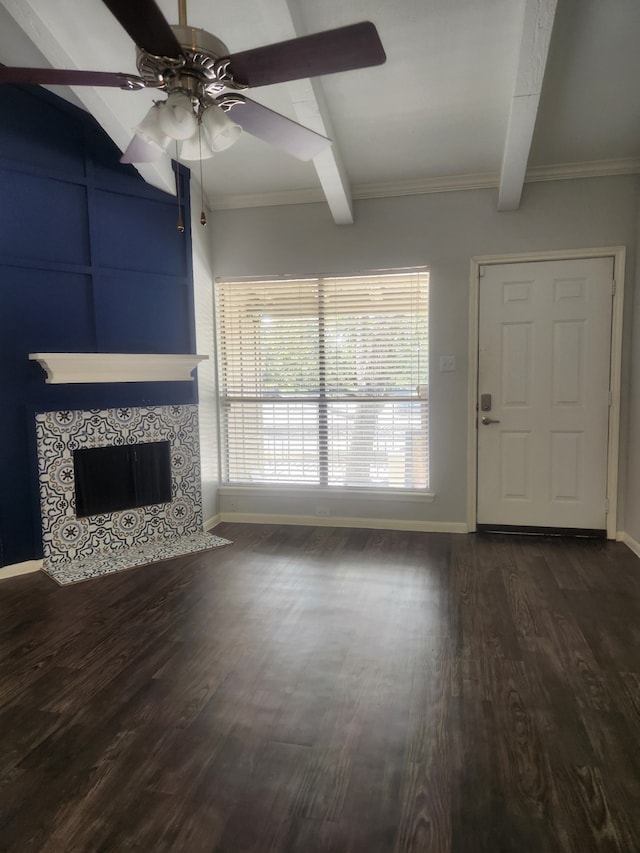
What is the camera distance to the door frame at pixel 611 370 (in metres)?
3.75

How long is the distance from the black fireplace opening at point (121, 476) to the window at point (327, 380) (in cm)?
78

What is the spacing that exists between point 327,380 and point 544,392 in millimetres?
1673

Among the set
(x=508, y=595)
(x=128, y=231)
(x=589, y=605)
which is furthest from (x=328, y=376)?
(x=589, y=605)

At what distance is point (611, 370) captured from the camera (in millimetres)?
3814

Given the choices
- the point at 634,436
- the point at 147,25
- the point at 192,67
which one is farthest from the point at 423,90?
the point at 634,436

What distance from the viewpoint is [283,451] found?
4500 mm

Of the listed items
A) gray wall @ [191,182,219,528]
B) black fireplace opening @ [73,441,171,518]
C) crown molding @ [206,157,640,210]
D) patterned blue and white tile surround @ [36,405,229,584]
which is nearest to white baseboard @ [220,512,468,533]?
gray wall @ [191,182,219,528]

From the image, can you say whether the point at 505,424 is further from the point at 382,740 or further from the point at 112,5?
the point at 112,5

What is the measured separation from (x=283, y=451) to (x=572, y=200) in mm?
2899

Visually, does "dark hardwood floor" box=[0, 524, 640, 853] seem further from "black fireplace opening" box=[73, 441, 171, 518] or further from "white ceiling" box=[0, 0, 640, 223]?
"white ceiling" box=[0, 0, 640, 223]

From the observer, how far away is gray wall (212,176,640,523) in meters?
3.77

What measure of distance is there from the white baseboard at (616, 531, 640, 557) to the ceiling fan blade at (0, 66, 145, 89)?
386 centimetres

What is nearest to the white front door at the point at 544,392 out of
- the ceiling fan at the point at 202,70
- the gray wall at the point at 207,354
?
the gray wall at the point at 207,354

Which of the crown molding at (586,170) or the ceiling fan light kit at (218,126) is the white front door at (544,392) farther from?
the ceiling fan light kit at (218,126)
